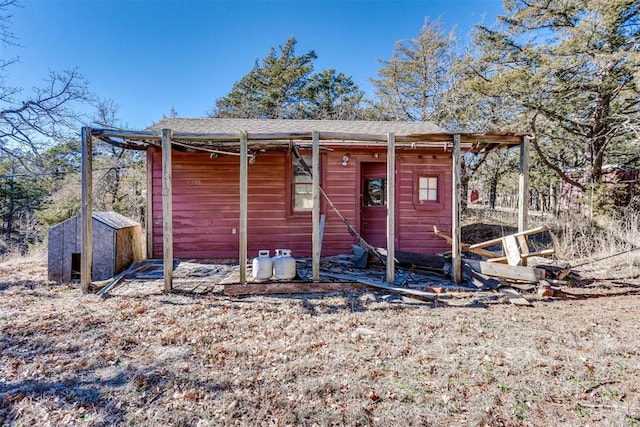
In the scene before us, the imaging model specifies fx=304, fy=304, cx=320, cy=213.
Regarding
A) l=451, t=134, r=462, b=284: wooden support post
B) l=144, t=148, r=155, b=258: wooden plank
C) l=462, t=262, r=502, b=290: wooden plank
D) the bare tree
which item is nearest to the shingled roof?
l=144, t=148, r=155, b=258: wooden plank

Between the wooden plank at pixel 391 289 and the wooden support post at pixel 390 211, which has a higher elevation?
the wooden support post at pixel 390 211

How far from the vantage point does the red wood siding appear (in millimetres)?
7082

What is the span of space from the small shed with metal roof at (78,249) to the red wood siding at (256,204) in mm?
1376

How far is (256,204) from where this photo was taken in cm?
718

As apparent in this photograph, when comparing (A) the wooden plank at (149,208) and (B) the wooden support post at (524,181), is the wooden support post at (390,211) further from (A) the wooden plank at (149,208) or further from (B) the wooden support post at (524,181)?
(A) the wooden plank at (149,208)

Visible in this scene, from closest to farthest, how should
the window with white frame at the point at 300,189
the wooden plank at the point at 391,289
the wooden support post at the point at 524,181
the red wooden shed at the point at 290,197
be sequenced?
the wooden plank at the point at 391,289 → the wooden support post at the point at 524,181 → the red wooden shed at the point at 290,197 → the window with white frame at the point at 300,189

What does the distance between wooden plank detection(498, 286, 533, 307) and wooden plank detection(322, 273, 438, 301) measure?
1.06 m

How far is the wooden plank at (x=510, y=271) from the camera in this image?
187 inches

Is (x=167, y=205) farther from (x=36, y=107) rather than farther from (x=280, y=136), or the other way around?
(x=36, y=107)

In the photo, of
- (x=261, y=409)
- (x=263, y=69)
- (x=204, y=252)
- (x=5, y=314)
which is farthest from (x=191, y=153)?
(x=263, y=69)

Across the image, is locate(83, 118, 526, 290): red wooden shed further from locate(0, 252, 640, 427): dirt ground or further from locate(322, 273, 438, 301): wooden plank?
locate(0, 252, 640, 427): dirt ground

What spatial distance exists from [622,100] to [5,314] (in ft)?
48.9

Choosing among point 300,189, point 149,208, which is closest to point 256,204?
point 300,189

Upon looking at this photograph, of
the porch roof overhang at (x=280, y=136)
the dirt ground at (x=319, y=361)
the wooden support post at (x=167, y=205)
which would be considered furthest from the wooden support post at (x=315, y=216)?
the wooden support post at (x=167, y=205)
